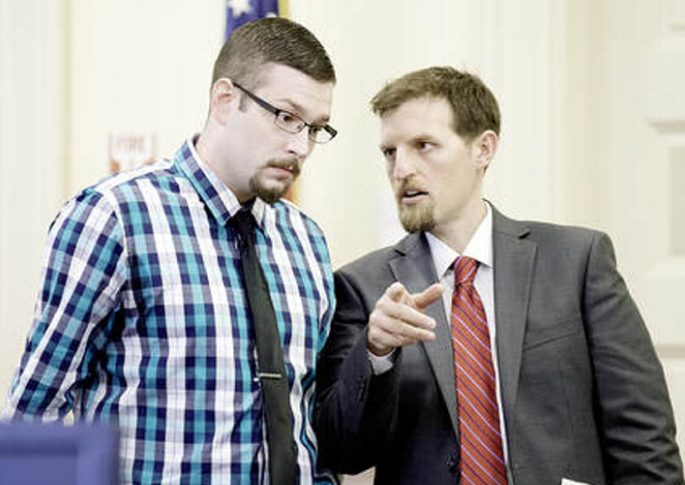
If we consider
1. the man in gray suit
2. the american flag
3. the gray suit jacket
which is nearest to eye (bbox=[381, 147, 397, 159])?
the man in gray suit

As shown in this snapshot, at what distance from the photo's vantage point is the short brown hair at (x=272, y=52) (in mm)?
1659

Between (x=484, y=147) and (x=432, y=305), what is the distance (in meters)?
0.37

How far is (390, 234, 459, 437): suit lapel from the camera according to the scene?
1.77 meters

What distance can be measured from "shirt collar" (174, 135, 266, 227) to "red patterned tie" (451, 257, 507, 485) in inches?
18.2

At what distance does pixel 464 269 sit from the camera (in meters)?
1.88

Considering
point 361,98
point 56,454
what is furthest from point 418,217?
point 56,454

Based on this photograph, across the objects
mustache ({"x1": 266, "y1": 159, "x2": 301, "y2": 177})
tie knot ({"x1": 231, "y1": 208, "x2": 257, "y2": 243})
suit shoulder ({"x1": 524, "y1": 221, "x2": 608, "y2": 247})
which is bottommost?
suit shoulder ({"x1": 524, "y1": 221, "x2": 608, "y2": 247})

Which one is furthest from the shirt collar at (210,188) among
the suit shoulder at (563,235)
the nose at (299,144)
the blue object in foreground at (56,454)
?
the blue object in foreground at (56,454)

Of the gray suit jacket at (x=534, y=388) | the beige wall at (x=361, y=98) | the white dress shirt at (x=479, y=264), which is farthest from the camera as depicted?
the beige wall at (x=361, y=98)

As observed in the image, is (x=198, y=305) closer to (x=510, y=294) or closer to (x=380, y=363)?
(x=380, y=363)

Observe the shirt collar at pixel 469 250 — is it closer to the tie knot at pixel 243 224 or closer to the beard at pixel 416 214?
the beard at pixel 416 214

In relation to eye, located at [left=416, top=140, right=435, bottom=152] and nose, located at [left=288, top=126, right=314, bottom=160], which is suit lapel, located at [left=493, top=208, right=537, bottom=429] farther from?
nose, located at [left=288, top=126, right=314, bottom=160]

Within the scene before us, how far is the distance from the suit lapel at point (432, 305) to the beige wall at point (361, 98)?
2.48 ft

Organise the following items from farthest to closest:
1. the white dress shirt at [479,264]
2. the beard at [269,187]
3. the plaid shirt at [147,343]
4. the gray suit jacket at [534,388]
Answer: the white dress shirt at [479,264] < the gray suit jacket at [534,388] < the beard at [269,187] < the plaid shirt at [147,343]
